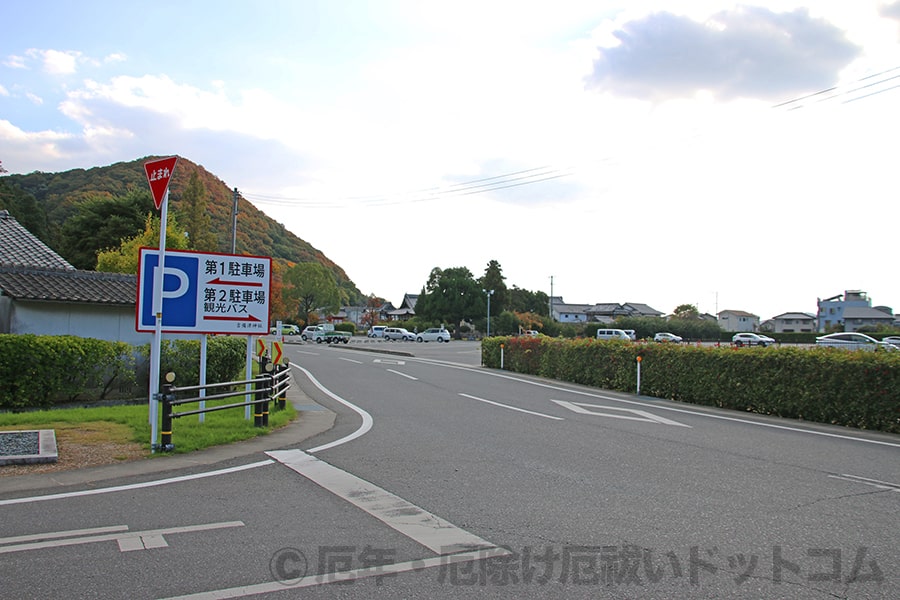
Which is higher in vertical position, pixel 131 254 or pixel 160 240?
pixel 131 254

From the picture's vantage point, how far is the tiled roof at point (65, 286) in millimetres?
16703

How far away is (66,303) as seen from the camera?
17.6 metres

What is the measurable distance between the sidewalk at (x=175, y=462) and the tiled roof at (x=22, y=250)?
15.1m

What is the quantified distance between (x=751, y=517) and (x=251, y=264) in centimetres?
885

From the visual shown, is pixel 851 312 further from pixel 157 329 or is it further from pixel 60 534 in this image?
pixel 60 534

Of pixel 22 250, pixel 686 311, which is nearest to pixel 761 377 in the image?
pixel 22 250

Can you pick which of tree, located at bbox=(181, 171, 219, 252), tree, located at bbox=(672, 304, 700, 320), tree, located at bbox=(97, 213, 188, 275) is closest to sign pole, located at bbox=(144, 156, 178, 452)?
tree, located at bbox=(97, 213, 188, 275)

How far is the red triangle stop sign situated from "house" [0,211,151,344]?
371 inches

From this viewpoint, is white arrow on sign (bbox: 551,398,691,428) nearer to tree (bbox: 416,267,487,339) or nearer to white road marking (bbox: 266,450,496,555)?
white road marking (bbox: 266,450,496,555)

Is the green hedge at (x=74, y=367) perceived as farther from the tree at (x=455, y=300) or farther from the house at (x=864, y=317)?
the house at (x=864, y=317)

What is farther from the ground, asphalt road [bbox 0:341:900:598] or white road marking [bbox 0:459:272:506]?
asphalt road [bbox 0:341:900:598]

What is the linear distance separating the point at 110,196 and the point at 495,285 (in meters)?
50.9

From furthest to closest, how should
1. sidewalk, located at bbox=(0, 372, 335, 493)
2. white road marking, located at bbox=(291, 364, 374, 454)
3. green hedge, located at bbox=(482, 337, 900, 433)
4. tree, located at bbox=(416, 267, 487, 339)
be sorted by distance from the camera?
tree, located at bbox=(416, 267, 487, 339), green hedge, located at bbox=(482, 337, 900, 433), white road marking, located at bbox=(291, 364, 374, 454), sidewalk, located at bbox=(0, 372, 335, 493)

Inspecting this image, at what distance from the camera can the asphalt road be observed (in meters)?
4.38
